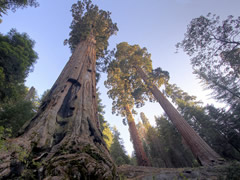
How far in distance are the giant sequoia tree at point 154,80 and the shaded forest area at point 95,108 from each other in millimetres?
47

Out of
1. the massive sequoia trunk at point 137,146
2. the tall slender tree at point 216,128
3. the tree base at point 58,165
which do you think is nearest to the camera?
the tree base at point 58,165

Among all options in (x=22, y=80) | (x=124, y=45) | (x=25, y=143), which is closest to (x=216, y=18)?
(x=124, y=45)

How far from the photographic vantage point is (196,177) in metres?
2.27

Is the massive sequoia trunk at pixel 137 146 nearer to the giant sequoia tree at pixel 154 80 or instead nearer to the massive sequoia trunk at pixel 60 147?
the giant sequoia tree at pixel 154 80

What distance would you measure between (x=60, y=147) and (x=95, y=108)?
5.18 ft

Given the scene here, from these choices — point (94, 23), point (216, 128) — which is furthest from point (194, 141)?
point (216, 128)

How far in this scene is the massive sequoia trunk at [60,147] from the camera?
1057 mm

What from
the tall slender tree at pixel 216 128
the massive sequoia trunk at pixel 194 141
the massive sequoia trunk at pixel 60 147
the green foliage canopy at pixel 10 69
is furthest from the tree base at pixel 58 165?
the tall slender tree at pixel 216 128

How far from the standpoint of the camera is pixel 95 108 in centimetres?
292

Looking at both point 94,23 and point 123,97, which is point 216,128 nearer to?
point 123,97

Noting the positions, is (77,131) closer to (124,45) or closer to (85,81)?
(85,81)

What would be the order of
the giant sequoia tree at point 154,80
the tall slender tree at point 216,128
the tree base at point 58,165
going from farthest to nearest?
1. the tall slender tree at point 216,128
2. the giant sequoia tree at point 154,80
3. the tree base at point 58,165

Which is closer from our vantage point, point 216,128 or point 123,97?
point 123,97

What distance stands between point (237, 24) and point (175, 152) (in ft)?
64.7
